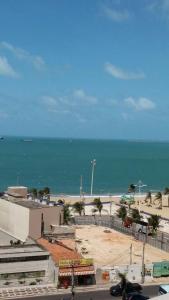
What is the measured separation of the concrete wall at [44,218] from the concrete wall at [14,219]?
694 millimetres

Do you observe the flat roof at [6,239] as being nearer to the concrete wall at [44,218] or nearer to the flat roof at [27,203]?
the concrete wall at [44,218]

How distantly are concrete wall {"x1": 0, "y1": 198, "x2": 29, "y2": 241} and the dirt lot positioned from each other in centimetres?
722

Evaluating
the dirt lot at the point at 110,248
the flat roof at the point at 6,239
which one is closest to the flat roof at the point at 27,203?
the flat roof at the point at 6,239

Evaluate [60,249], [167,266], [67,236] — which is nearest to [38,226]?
[67,236]

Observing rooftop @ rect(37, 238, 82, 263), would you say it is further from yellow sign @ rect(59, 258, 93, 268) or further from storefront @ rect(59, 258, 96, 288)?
storefront @ rect(59, 258, 96, 288)

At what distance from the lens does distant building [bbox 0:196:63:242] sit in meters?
63.4

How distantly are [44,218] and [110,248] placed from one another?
30.2 ft

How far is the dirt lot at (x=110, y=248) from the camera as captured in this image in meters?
59.5

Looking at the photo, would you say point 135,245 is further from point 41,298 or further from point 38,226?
point 41,298

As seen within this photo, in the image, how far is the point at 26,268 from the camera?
1914 inches

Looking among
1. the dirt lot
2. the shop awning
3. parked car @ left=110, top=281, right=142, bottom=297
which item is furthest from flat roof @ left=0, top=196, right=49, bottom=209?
parked car @ left=110, top=281, right=142, bottom=297

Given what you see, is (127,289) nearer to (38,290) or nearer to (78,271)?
(78,271)

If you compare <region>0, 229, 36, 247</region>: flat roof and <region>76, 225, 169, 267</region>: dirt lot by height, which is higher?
<region>0, 229, 36, 247</region>: flat roof

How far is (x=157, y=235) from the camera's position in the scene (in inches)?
2844
